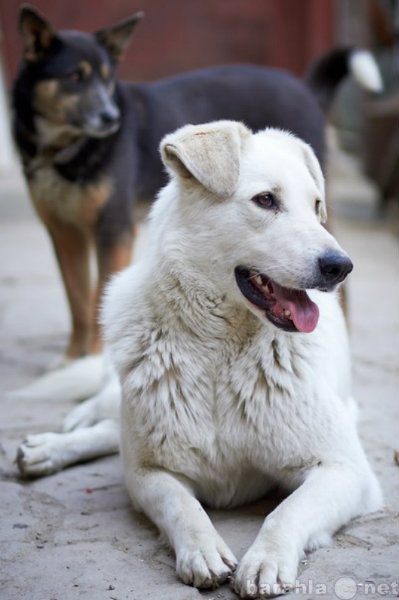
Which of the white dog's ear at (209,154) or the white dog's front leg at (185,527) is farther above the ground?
the white dog's ear at (209,154)

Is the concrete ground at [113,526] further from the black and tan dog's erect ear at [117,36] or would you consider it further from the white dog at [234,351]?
the black and tan dog's erect ear at [117,36]

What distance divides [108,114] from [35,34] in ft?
1.81

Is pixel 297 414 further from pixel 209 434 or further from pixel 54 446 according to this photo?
pixel 54 446

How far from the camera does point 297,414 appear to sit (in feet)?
8.05

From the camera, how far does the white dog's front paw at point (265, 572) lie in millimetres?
2055

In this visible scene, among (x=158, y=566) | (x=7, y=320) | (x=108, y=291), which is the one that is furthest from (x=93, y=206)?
(x=158, y=566)

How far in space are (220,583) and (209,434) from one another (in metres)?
0.44

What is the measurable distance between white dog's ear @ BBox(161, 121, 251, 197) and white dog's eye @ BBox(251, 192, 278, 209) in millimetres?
71

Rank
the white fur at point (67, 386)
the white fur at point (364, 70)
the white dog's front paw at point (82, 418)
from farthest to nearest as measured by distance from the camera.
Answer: the white fur at point (364, 70) → the white fur at point (67, 386) → the white dog's front paw at point (82, 418)

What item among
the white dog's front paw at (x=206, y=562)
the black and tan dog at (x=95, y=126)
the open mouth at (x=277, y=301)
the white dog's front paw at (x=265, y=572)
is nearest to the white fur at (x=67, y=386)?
the black and tan dog at (x=95, y=126)

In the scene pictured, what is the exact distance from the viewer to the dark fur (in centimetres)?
438

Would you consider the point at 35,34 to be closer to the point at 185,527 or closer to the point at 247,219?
the point at 247,219

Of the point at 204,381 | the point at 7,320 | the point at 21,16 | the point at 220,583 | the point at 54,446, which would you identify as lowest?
the point at 7,320

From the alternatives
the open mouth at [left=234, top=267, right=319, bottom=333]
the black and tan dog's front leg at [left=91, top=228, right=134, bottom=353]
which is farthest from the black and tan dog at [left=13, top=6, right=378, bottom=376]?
the open mouth at [left=234, top=267, right=319, bottom=333]
